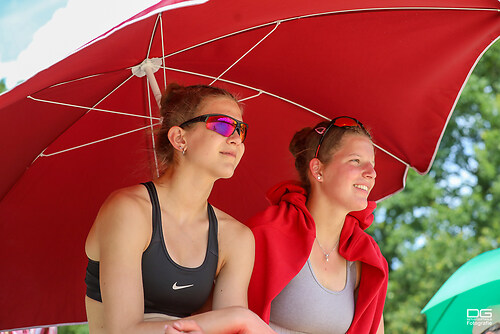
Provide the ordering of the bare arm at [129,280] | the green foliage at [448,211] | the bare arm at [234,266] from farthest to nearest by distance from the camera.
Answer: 1. the green foliage at [448,211]
2. the bare arm at [234,266]
3. the bare arm at [129,280]

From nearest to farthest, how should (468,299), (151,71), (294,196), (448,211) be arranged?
(151,71) → (294,196) → (468,299) → (448,211)

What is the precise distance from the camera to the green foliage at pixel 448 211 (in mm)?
12211

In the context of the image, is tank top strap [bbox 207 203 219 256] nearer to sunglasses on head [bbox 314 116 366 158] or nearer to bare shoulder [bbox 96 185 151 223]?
bare shoulder [bbox 96 185 151 223]

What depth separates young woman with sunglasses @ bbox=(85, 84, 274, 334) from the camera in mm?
2398

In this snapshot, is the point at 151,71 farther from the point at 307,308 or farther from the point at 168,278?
the point at 307,308

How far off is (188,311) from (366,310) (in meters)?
1.00

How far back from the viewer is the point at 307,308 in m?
3.08

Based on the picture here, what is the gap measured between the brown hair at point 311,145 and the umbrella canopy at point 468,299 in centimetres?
118

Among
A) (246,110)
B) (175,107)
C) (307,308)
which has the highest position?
(246,110)

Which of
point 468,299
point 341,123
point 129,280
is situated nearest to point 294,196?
point 341,123

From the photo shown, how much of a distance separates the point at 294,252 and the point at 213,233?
0.52 m

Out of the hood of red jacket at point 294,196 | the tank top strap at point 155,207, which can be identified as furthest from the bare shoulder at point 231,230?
the hood of red jacket at point 294,196

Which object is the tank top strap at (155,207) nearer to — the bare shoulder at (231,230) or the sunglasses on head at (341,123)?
the bare shoulder at (231,230)

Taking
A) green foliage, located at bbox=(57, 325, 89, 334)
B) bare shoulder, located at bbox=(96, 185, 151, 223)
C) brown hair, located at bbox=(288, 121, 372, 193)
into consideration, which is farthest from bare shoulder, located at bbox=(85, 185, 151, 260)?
green foliage, located at bbox=(57, 325, 89, 334)
